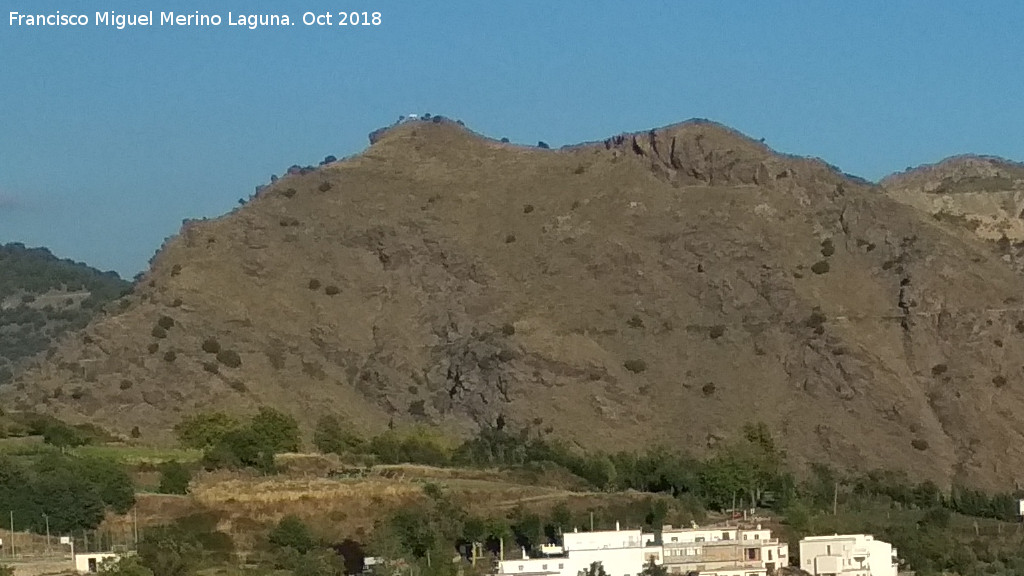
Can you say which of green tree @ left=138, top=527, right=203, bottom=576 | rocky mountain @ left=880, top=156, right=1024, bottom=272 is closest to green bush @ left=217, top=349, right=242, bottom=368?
green tree @ left=138, top=527, right=203, bottom=576

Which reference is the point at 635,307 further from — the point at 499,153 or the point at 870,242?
the point at 499,153

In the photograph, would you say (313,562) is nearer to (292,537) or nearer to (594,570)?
(292,537)

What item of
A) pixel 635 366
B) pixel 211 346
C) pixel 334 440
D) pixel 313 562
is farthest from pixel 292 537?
pixel 635 366

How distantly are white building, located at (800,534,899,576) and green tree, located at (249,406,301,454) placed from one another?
19298 millimetres

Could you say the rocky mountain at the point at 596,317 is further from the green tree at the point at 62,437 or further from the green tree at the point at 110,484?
the green tree at the point at 110,484

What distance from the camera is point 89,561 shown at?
163 ft

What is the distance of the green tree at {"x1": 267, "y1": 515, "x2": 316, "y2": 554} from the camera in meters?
53.2

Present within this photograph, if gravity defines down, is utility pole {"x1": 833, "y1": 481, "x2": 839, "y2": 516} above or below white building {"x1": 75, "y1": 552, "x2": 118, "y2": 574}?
above

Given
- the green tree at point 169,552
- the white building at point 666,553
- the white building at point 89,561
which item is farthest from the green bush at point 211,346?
the white building at point 89,561

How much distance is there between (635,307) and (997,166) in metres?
87.9

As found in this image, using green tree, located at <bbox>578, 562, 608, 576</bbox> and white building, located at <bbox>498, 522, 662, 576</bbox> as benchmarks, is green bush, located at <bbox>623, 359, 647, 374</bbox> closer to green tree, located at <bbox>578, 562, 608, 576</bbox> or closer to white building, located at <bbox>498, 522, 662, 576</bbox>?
white building, located at <bbox>498, 522, 662, 576</bbox>

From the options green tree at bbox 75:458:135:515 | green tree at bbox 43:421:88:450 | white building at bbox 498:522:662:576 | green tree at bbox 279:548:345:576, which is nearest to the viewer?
green tree at bbox 279:548:345:576

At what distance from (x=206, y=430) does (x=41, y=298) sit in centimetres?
10297

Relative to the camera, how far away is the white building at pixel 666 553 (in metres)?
50.9
